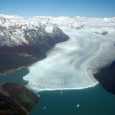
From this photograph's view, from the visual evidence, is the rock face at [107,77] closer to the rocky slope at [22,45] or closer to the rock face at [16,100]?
the rock face at [16,100]

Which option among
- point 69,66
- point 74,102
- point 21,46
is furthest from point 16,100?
point 21,46

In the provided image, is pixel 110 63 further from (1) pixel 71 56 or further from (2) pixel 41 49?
(2) pixel 41 49

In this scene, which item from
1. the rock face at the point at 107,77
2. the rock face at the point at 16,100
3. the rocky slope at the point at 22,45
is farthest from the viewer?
the rocky slope at the point at 22,45

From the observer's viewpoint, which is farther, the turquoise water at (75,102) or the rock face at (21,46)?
the rock face at (21,46)

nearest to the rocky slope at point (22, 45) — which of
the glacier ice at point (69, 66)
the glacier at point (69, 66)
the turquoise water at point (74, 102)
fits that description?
the glacier at point (69, 66)

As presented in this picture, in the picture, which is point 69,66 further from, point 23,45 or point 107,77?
point 23,45

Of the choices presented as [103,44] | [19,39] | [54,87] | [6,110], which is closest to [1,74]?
[54,87]
